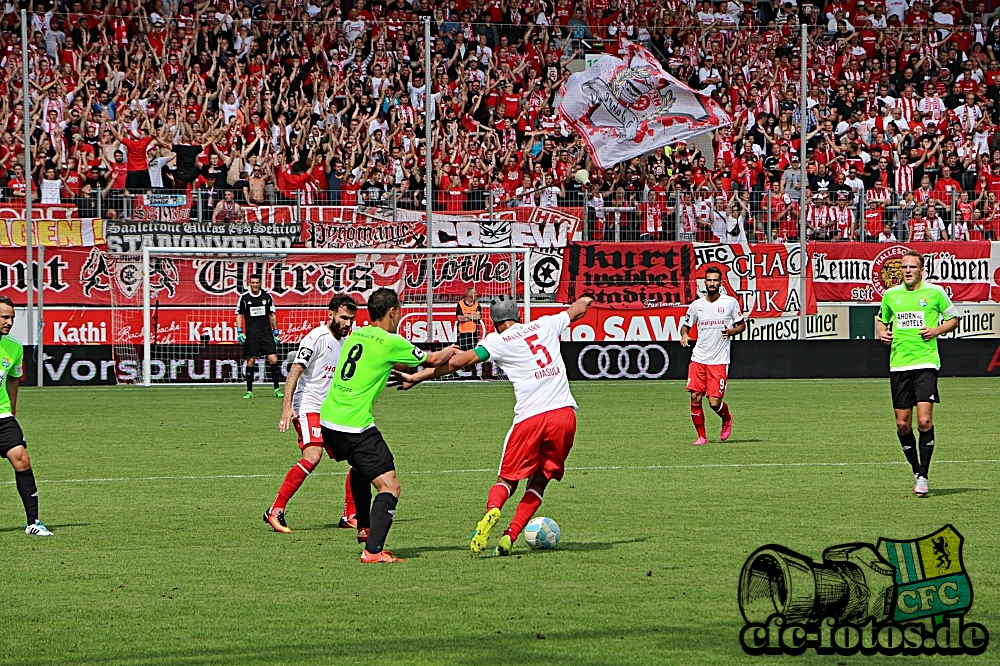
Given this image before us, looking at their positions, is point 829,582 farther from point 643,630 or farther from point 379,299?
point 379,299

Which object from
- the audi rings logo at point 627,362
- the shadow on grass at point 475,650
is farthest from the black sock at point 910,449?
the audi rings logo at point 627,362

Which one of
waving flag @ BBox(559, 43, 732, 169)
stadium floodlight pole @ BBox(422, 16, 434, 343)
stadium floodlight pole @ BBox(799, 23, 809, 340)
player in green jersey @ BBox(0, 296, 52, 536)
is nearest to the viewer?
player in green jersey @ BBox(0, 296, 52, 536)

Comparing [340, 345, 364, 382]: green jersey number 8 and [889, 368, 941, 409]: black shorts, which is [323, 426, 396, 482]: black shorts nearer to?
[340, 345, 364, 382]: green jersey number 8

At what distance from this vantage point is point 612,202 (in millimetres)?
29969

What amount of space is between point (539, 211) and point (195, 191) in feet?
22.3

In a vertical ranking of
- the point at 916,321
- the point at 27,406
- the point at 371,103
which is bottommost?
the point at 27,406

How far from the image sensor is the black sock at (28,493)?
1063 cm

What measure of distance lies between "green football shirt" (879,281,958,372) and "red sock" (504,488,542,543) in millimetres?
4583

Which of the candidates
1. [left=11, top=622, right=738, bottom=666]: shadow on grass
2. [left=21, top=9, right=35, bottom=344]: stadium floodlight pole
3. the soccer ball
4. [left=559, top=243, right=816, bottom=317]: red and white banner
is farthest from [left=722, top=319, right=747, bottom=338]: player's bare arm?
[left=21, top=9, right=35, bottom=344]: stadium floodlight pole

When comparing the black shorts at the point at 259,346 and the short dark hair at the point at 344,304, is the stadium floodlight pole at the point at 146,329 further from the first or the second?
the short dark hair at the point at 344,304

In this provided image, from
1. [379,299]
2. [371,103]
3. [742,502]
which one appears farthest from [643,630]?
[371,103]

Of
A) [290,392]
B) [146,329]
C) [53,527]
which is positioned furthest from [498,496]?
[146,329]

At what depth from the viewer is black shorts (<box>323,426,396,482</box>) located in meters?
9.52

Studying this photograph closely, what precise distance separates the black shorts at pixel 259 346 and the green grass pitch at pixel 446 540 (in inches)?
214
